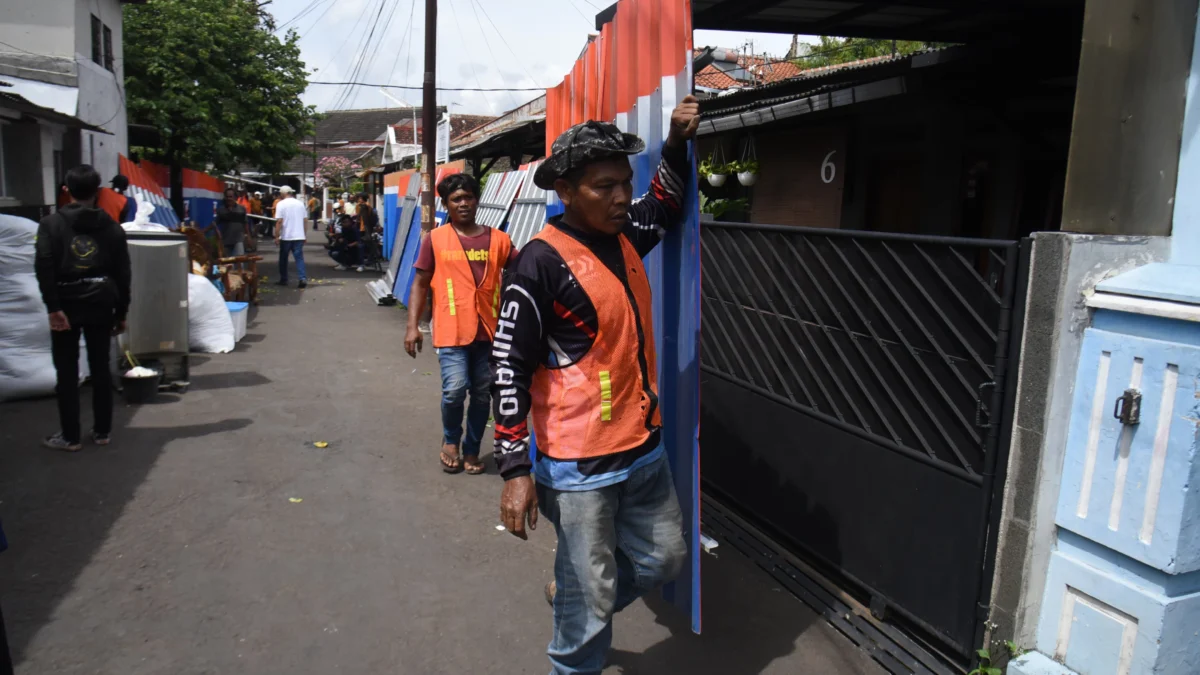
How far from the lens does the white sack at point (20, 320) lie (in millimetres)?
6754

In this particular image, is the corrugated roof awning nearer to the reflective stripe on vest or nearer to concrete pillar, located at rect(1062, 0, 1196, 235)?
concrete pillar, located at rect(1062, 0, 1196, 235)

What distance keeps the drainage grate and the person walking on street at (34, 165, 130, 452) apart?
13.8ft

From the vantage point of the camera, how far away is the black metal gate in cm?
314

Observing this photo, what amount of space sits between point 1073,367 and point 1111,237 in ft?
1.52

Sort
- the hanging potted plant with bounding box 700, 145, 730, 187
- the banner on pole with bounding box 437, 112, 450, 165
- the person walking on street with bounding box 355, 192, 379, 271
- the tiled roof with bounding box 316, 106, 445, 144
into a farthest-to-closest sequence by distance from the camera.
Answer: the tiled roof with bounding box 316, 106, 445, 144
the person walking on street with bounding box 355, 192, 379, 271
the banner on pole with bounding box 437, 112, 450, 165
the hanging potted plant with bounding box 700, 145, 730, 187

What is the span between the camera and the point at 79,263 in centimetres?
554

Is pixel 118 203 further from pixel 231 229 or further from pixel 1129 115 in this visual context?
pixel 1129 115

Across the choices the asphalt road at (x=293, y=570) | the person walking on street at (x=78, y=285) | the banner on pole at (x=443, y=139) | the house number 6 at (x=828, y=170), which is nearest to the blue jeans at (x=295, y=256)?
the banner on pole at (x=443, y=139)

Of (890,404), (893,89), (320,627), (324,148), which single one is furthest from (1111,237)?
(324,148)

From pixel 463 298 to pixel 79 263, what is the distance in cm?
261

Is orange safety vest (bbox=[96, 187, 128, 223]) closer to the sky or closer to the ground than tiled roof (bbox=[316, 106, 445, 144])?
closer to the ground

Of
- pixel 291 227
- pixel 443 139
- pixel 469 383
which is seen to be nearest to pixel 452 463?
pixel 469 383

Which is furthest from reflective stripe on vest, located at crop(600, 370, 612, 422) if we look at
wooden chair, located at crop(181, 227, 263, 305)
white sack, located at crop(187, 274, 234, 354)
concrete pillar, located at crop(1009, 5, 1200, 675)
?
white sack, located at crop(187, 274, 234, 354)

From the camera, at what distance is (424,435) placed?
6.55m
